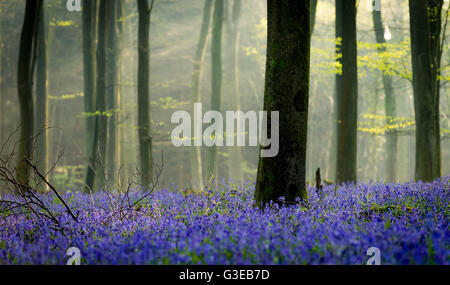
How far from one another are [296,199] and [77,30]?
24848mm

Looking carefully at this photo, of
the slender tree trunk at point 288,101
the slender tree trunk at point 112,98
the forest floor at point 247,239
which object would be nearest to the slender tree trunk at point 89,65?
the slender tree trunk at point 112,98

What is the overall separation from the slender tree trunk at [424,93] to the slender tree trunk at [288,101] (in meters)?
6.35

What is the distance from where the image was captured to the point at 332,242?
2.98 meters

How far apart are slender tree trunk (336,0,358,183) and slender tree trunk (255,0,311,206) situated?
5.03 m

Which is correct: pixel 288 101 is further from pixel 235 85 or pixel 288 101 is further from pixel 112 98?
pixel 235 85

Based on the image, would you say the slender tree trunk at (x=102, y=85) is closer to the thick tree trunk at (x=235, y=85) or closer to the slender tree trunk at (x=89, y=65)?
the slender tree trunk at (x=89, y=65)

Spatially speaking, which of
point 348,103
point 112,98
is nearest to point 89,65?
point 112,98

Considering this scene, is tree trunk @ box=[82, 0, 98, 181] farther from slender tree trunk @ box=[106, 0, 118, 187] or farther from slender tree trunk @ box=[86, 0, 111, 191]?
slender tree trunk @ box=[106, 0, 118, 187]

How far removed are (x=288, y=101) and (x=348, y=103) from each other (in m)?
5.46

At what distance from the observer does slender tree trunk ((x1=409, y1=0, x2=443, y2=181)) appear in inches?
403

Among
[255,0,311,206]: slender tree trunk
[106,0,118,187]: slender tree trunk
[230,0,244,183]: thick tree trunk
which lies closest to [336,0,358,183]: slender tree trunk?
[255,0,311,206]: slender tree trunk

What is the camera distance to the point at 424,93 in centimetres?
1037
